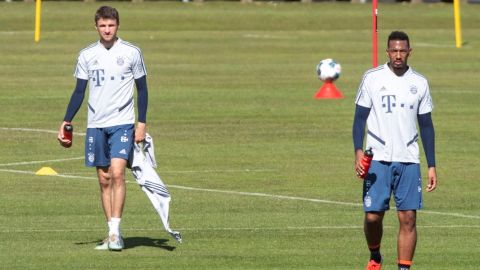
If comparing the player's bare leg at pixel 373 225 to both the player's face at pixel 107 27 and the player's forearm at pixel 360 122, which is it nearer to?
the player's forearm at pixel 360 122

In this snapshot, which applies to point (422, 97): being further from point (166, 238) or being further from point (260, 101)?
point (260, 101)

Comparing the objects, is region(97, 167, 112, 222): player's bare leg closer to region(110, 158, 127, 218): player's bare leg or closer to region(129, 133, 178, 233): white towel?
region(110, 158, 127, 218): player's bare leg

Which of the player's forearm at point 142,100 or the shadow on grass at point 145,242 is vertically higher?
the player's forearm at point 142,100

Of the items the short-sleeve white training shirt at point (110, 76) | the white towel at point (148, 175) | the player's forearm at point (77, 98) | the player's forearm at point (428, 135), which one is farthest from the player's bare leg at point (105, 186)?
the player's forearm at point (428, 135)

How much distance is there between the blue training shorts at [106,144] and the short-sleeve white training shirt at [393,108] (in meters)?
2.71

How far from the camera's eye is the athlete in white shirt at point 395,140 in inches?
524

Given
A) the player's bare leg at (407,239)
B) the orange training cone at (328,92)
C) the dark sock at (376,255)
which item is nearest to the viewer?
the player's bare leg at (407,239)

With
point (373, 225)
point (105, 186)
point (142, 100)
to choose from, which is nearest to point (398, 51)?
point (373, 225)

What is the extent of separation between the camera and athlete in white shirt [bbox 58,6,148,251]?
15.0 m

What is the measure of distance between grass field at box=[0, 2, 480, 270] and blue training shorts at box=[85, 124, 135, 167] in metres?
0.87

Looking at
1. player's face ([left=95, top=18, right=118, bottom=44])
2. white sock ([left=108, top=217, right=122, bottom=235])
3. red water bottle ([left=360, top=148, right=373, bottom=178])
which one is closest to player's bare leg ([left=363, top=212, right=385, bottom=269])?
red water bottle ([left=360, top=148, right=373, bottom=178])

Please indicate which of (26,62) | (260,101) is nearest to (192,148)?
(260,101)

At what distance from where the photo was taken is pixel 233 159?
74.2 ft

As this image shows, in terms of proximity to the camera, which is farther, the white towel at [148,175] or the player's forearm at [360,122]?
the white towel at [148,175]
